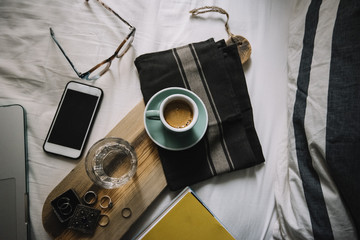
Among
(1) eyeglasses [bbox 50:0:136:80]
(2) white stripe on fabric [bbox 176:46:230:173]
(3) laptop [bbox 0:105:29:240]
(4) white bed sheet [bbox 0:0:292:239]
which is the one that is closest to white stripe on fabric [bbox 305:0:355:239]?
(4) white bed sheet [bbox 0:0:292:239]

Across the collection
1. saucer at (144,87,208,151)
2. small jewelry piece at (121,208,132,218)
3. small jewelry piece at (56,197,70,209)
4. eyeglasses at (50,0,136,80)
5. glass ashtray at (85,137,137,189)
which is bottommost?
small jewelry piece at (121,208,132,218)

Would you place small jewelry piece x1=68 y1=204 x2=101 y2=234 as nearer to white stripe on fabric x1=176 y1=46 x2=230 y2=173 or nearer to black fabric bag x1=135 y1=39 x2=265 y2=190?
black fabric bag x1=135 y1=39 x2=265 y2=190

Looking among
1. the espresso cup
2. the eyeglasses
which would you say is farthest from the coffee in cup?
the eyeglasses

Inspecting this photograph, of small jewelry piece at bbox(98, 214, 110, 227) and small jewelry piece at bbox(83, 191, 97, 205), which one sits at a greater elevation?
small jewelry piece at bbox(83, 191, 97, 205)

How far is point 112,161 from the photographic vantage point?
2.00 ft

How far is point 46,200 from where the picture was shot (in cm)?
59

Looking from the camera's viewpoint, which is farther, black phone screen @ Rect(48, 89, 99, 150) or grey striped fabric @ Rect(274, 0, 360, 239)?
black phone screen @ Rect(48, 89, 99, 150)

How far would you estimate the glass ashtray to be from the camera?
590 mm

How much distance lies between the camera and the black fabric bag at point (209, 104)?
625mm

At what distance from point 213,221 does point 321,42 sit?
0.53 meters

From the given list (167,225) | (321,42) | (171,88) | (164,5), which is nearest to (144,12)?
(164,5)

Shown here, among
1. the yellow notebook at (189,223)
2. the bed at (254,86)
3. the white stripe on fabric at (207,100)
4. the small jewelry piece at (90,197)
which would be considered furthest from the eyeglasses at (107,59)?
the yellow notebook at (189,223)

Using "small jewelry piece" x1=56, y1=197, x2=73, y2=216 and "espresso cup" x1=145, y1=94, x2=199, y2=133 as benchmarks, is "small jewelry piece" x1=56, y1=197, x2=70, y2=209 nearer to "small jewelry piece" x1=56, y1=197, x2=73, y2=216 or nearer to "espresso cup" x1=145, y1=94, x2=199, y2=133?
"small jewelry piece" x1=56, y1=197, x2=73, y2=216

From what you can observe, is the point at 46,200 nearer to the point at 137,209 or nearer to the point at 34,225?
the point at 34,225
